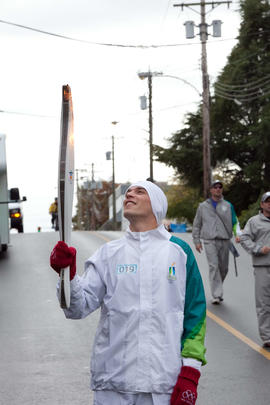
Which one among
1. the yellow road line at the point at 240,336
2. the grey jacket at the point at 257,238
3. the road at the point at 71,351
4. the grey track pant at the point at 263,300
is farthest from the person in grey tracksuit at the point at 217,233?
the grey track pant at the point at 263,300

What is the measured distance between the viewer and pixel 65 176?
312cm

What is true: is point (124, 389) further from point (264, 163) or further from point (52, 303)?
point (264, 163)

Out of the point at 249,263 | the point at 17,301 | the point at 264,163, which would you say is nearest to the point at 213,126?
the point at 264,163

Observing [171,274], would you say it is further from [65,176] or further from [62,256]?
[65,176]

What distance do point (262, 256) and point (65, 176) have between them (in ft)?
20.1

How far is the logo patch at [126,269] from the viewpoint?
12.2 ft

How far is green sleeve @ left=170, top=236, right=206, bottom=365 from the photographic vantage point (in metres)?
3.68

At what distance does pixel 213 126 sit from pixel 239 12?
605cm

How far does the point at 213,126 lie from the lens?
41.6m

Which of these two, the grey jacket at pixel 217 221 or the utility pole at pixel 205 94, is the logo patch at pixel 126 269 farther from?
the utility pole at pixel 205 94

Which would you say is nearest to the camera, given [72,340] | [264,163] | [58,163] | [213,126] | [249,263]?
[58,163]

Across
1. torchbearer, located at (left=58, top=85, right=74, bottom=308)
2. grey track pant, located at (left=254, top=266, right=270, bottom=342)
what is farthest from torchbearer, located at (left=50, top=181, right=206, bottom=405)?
grey track pant, located at (left=254, top=266, right=270, bottom=342)

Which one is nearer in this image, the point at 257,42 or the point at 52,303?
the point at 52,303

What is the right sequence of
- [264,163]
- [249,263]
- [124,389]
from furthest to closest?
[264,163] → [249,263] → [124,389]
